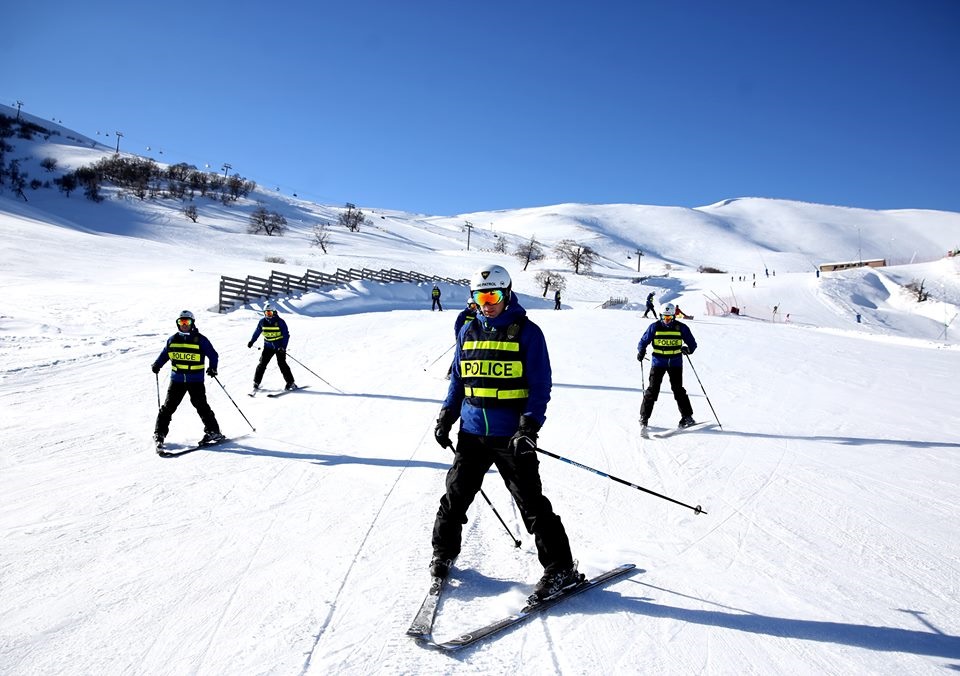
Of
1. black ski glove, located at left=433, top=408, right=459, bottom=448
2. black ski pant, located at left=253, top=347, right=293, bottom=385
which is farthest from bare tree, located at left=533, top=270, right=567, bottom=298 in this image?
black ski glove, located at left=433, top=408, right=459, bottom=448

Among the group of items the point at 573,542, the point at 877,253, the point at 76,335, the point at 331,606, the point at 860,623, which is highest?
the point at 877,253

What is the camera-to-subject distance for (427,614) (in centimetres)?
343

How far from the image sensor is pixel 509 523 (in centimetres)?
497

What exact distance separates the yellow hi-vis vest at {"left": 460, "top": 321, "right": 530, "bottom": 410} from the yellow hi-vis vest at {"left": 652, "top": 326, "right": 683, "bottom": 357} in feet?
18.0

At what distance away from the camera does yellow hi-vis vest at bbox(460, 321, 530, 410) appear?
369 cm

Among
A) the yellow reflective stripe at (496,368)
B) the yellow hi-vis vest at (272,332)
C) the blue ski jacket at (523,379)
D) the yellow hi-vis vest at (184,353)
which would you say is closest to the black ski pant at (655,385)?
the blue ski jacket at (523,379)

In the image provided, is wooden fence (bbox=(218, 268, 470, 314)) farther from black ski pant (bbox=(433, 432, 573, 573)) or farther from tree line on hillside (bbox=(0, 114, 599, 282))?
tree line on hillside (bbox=(0, 114, 599, 282))

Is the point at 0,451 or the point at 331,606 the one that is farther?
the point at 0,451

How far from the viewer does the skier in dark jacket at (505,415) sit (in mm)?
3654

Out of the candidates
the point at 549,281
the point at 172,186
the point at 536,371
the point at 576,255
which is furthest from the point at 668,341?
the point at 172,186

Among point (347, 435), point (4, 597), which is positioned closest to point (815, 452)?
point (347, 435)

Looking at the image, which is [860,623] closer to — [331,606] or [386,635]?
[386,635]

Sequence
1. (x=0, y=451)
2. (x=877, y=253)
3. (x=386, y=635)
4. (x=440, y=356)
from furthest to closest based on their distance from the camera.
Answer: (x=877, y=253) < (x=440, y=356) < (x=0, y=451) < (x=386, y=635)

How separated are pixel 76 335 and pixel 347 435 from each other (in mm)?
12993
